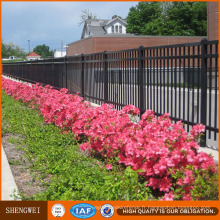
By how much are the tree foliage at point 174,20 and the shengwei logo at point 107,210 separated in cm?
5759

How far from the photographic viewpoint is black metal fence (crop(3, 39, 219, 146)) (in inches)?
237

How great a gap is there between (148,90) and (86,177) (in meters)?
2.88

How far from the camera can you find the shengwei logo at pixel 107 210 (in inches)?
140

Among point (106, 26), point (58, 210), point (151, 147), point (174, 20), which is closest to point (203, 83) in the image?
point (151, 147)

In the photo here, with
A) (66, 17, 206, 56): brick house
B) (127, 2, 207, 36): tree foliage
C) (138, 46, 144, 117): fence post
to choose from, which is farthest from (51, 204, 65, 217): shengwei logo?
(127, 2, 207, 36): tree foliage

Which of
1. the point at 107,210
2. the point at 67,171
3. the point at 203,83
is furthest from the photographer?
the point at 203,83

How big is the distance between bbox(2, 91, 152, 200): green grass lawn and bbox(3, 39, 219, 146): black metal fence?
165 cm

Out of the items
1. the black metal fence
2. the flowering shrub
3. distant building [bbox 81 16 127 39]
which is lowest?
the flowering shrub

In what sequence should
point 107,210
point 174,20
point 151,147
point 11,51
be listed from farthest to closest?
1. point 11,51
2. point 174,20
3. point 151,147
4. point 107,210

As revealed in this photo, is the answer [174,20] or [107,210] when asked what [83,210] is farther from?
[174,20]

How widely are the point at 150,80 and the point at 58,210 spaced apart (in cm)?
436

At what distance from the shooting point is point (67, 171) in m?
5.54

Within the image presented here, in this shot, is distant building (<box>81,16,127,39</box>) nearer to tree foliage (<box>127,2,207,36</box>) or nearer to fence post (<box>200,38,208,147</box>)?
tree foliage (<box>127,2,207,36</box>)

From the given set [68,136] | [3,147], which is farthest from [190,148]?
[3,147]
